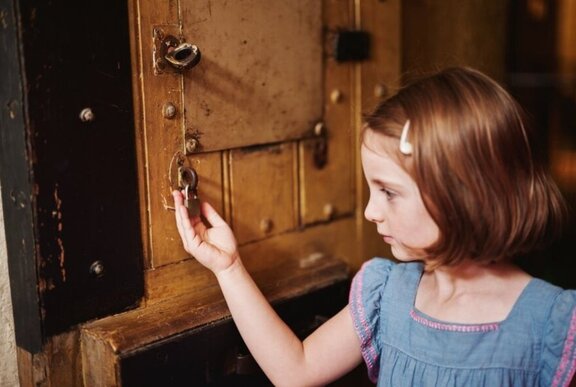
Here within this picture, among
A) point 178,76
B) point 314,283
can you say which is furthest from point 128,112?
point 314,283

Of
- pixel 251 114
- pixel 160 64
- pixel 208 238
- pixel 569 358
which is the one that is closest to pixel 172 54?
pixel 160 64

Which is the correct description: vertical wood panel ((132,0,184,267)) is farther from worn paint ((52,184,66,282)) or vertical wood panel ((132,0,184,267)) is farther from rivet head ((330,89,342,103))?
rivet head ((330,89,342,103))

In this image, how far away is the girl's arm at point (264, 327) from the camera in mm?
1298

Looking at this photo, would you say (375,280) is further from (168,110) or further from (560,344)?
(168,110)

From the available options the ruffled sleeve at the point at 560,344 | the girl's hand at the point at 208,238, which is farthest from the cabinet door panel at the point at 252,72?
the ruffled sleeve at the point at 560,344

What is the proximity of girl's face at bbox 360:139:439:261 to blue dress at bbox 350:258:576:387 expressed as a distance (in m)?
0.15

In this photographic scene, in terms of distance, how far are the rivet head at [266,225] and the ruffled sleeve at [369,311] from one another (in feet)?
0.87

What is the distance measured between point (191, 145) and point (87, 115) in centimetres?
24

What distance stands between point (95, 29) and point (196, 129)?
0.94 ft

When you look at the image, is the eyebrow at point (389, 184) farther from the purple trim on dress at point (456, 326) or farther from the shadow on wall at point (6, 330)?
the shadow on wall at point (6, 330)

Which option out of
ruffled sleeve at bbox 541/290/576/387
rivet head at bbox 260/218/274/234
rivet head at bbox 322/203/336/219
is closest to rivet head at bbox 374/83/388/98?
rivet head at bbox 322/203/336/219

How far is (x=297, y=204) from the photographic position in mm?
1627

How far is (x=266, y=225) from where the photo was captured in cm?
155

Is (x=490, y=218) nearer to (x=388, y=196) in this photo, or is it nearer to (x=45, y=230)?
(x=388, y=196)
